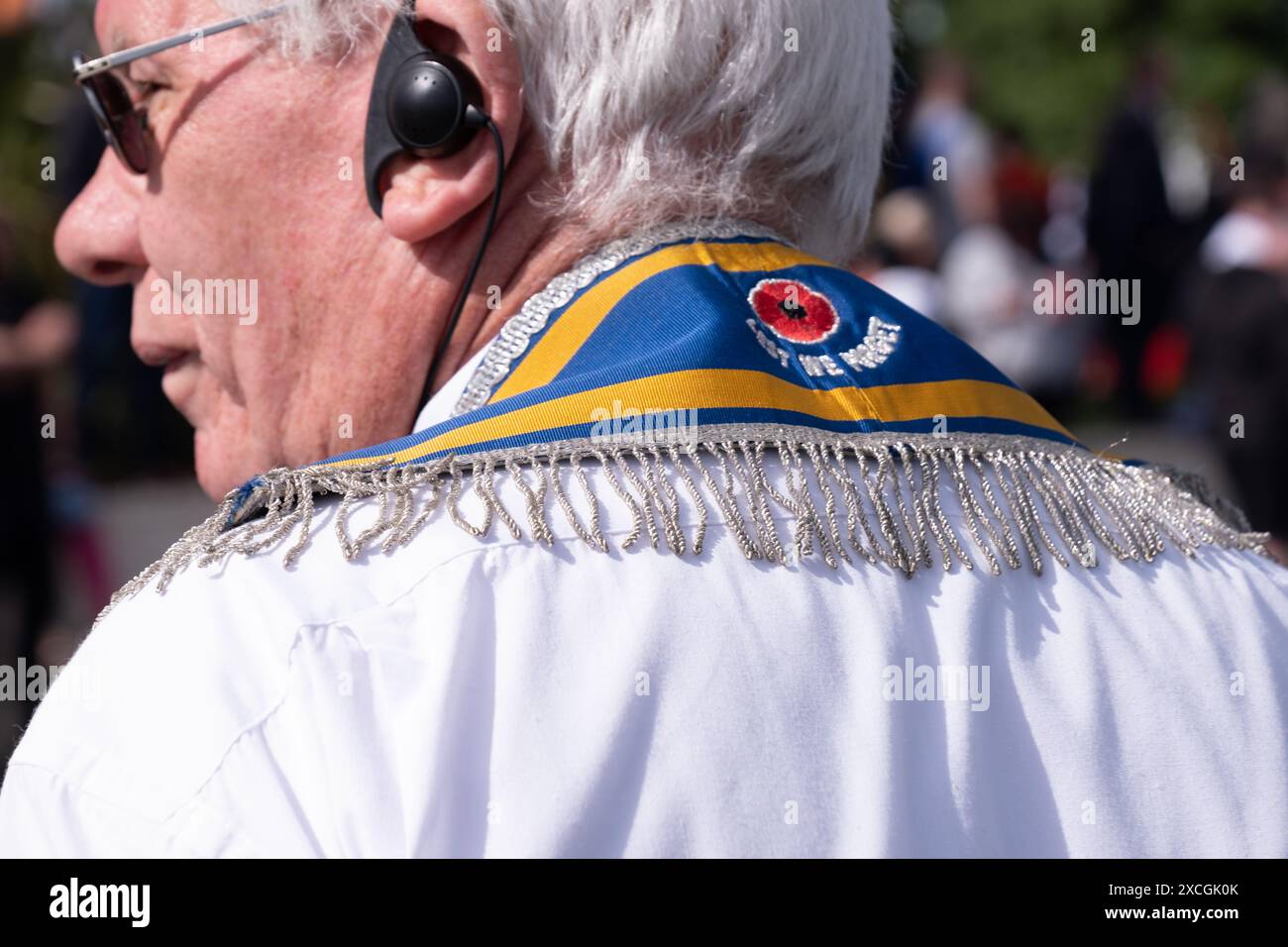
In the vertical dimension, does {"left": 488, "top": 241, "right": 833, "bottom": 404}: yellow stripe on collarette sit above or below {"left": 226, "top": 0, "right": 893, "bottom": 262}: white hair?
below

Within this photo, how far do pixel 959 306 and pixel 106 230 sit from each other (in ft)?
23.1

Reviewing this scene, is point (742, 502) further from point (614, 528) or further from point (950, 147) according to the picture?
point (950, 147)

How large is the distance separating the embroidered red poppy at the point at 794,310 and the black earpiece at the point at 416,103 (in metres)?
0.36

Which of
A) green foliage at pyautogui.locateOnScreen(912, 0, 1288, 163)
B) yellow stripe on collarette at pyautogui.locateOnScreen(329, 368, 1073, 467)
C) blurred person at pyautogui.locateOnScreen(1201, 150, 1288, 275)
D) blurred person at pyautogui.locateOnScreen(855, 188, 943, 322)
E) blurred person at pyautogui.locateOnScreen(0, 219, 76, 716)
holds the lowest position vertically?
yellow stripe on collarette at pyautogui.locateOnScreen(329, 368, 1073, 467)

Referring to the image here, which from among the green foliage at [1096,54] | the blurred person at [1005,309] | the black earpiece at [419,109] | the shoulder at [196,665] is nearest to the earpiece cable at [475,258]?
the black earpiece at [419,109]

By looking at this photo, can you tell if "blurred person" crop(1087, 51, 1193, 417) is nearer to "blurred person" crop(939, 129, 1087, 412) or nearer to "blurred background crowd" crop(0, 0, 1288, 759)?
"blurred background crowd" crop(0, 0, 1288, 759)

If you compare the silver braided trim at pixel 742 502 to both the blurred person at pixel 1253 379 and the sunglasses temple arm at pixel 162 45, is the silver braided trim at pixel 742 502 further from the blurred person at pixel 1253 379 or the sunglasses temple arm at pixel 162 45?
the blurred person at pixel 1253 379

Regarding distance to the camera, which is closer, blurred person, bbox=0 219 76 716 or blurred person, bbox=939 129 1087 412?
blurred person, bbox=0 219 76 716

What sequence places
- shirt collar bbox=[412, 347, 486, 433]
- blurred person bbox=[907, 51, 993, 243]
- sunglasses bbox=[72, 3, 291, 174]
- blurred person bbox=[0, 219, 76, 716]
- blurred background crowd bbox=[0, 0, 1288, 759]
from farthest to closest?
blurred person bbox=[907, 51, 993, 243] → blurred background crowd bbox=[0, 0, 1288, 759] → blurred person bbox=[0, 219, 76, 716] → sunglasses bbox=[72, 3, 291, 174] → shirt collar bbox=[412, 347, 486, 433]

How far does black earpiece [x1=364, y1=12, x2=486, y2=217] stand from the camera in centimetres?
174

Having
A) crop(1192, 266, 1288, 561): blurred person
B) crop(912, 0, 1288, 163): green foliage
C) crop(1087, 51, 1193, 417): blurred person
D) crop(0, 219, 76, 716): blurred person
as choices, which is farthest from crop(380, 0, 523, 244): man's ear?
crop(912, 0, 1288, 163): green foliage

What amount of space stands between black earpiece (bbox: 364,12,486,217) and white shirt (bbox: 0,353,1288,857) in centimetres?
44
